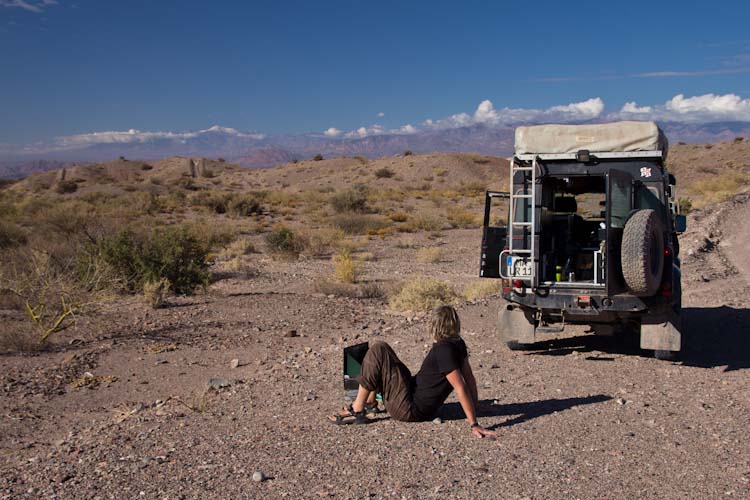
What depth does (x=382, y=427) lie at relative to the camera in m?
5.98

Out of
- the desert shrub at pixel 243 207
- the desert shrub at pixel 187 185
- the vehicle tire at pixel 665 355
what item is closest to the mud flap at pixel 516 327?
the vehicle tire at pixel 665 355

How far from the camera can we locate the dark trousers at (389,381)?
5977 millimetres

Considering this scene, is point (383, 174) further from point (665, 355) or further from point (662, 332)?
point (662, 332)

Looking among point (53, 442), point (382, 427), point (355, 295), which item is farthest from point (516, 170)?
point (355, 295)

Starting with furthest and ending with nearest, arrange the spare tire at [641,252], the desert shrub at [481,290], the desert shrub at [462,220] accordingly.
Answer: the desert shrub at [462,220] → the desert shrub at [481,290] → the spare tire at [641,252]

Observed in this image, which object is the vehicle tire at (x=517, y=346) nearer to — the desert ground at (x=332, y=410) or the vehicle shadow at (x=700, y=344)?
the vehicle shadow at (x=700, y=344)

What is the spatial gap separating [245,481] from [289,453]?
23.2 inches

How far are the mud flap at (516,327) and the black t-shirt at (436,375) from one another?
270 centimetres

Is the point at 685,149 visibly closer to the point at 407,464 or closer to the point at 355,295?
the point at 355,295

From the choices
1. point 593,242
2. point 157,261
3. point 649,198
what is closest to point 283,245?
point 157,261

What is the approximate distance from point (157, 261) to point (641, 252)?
382 inches

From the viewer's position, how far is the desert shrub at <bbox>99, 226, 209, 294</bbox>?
13697 millimetres

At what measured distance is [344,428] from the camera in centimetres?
603

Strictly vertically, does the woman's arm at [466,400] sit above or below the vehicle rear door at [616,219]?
below
